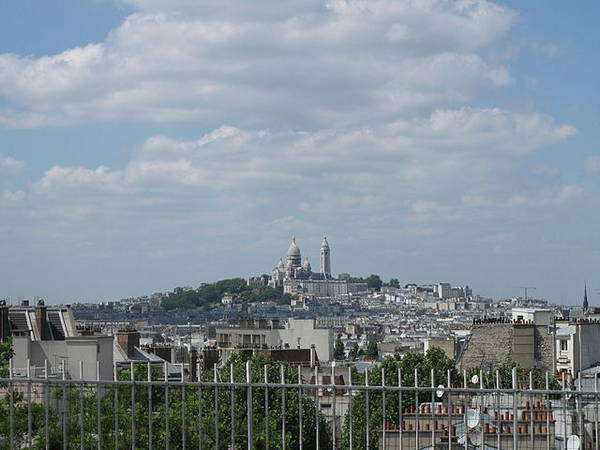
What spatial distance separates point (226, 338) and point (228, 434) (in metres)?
71.0

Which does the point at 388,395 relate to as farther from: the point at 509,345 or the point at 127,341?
the point at 127,341

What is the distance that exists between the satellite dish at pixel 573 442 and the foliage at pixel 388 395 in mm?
1419

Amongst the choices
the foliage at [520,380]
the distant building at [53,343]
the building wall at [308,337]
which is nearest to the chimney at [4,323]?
the distant building at [53,343]

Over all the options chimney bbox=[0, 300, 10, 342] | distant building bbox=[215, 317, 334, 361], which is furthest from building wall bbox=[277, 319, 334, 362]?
chimney bbox=[0, 300, 10, 342]

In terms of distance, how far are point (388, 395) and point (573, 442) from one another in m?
9.48

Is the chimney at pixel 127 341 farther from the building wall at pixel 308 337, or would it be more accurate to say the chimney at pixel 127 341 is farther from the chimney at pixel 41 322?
the building wall at pixel 308 337

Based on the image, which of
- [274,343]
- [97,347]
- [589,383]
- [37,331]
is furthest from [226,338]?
[589,383]

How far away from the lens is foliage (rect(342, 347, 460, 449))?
1376 cm

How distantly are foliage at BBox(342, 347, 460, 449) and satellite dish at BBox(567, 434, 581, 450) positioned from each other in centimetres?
142

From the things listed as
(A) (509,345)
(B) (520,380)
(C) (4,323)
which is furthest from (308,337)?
(B) (520,380)

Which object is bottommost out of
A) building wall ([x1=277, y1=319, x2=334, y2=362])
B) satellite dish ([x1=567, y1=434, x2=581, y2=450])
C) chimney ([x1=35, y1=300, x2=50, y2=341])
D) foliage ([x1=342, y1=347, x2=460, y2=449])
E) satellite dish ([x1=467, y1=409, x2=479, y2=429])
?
building wall ([x1=277, y1=319, x2=334, y2=362])

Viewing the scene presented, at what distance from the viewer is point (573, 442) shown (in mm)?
11203

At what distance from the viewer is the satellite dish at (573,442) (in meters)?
11.0

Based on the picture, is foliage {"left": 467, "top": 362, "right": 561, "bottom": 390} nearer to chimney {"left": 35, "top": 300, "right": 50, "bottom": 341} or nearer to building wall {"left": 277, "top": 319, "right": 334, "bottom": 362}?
chimney {"left": 35, "top": 300, "right": 50, "bottom": 341}
